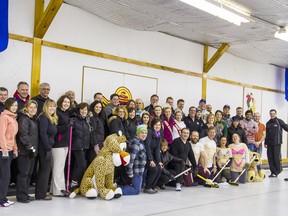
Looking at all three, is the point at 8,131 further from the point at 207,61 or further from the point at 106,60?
the point at 207,61

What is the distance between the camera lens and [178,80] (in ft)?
29.3

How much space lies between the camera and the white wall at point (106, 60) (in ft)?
19.7

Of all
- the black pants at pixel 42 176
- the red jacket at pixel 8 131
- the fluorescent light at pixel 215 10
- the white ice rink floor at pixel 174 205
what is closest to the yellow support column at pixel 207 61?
the fluorescent light at pixel 215 10

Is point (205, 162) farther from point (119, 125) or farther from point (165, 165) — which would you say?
point (119, 125)

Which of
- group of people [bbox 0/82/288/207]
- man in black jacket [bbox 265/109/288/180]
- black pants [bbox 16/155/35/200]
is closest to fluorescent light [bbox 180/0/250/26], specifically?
group of people [bbox 0/82/288/207]

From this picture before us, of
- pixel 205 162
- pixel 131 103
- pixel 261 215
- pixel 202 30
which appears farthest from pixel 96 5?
pixel 261 215

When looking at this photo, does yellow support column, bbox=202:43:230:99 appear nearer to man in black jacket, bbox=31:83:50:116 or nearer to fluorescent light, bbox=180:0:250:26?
fluorescent light, bbox=180:0:250:26

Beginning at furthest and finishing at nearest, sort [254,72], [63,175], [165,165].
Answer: [254,72]
[165,165]
[63,175]

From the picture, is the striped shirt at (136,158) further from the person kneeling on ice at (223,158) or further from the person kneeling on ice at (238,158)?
the person kneeling on ice at (238,158)

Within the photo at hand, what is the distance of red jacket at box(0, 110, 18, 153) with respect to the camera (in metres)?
4.39

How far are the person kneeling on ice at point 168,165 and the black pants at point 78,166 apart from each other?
138 cm

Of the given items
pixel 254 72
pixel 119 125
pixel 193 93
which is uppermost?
pixel 254 72

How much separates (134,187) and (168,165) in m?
1.06

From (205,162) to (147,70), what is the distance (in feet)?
7.80
